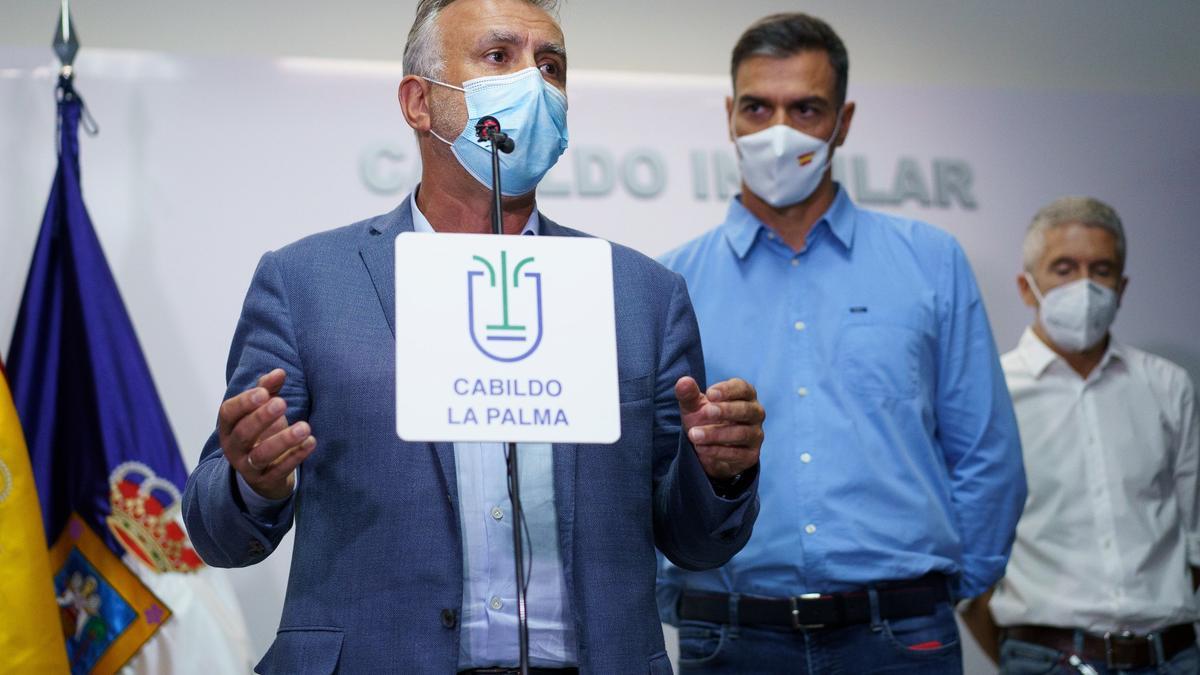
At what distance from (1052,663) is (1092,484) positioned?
0.55 metres

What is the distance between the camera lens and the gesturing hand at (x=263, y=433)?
1750mm

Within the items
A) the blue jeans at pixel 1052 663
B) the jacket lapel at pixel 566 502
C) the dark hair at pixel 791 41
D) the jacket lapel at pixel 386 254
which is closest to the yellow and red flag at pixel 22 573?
the jacket lapel at pixel 386 254

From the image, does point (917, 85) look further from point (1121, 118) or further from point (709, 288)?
point (709, 288)

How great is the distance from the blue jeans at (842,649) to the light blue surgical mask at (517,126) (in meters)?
1.17

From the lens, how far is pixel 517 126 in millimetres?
2295

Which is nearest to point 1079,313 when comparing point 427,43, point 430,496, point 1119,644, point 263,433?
point 1119,644

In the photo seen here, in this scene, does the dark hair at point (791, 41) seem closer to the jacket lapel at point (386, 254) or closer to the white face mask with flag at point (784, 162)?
the white face mask with flag at point (784, 162)

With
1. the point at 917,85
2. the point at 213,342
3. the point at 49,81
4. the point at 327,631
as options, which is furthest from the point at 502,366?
the point at 917,85

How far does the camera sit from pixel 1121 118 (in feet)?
16.3

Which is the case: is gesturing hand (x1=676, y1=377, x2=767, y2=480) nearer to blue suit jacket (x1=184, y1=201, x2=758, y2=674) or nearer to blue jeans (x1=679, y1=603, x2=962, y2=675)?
blue suit jacket (x1=184, y1=201, x2=758, y2=674)

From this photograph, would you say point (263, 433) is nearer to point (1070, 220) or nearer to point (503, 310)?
point (503, 310)

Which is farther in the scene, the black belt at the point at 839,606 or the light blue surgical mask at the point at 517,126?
the black belt at the point at 839,606

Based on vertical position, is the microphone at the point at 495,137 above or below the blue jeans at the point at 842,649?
above

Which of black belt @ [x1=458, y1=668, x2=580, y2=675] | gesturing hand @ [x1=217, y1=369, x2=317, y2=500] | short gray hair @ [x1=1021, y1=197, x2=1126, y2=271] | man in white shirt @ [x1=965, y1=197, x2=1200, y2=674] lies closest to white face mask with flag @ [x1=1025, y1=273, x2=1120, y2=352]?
man in white shirt @ [x1=965, y1=197, x2=1200, y2=674]
